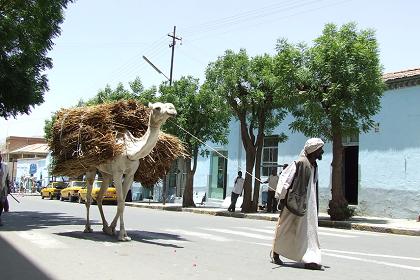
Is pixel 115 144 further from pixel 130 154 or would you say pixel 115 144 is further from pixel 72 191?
pixel 72 191

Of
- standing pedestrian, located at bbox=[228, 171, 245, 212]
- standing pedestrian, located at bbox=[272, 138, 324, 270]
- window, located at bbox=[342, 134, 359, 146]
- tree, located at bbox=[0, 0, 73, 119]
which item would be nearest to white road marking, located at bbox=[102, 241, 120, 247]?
standing pedestrian, located at bbox=[272, 138, 324, 270]

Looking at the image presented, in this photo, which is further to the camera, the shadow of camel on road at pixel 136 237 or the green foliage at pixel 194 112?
the green foliage at pixel 194 112

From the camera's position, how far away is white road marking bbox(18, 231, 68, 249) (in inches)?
393

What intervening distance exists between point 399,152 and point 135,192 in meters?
25.6

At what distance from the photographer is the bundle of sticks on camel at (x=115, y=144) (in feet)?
35.4

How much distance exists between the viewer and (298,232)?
8.10 metres

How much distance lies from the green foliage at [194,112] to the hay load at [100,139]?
1624 cm

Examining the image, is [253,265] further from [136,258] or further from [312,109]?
[312,109]

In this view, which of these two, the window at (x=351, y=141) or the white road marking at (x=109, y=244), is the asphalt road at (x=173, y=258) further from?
the window at (x=351, y=141)

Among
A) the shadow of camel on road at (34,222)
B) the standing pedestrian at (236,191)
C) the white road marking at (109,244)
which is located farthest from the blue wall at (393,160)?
the white road marking at (109,244)

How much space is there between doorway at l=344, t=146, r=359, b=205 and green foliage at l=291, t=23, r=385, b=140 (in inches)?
216

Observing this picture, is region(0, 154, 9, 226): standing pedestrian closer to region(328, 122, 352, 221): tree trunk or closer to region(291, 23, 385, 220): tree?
region(291, 23, 385, 220): tree

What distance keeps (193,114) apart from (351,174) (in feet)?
28.9

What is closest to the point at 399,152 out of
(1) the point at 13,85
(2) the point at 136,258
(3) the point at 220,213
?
(3) the point at 220,213
